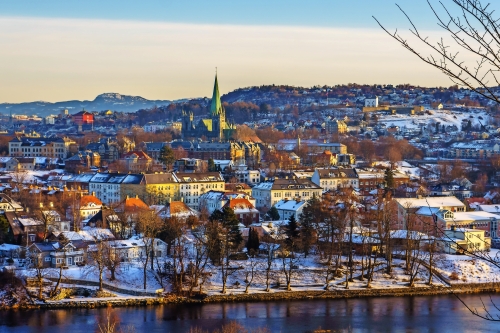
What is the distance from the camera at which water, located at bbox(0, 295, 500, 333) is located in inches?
323

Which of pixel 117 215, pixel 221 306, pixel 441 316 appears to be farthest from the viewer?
pixel 117 215

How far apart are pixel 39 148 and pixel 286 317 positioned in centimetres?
2108

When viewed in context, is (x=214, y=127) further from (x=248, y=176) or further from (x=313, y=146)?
(x=248, y=176)

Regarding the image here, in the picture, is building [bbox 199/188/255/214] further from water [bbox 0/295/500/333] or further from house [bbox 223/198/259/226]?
water [bbox 0/295/500/333]

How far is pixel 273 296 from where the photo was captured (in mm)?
9930

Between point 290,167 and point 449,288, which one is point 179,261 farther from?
point 290,167

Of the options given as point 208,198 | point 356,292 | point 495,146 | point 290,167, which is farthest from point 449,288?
point 495,146

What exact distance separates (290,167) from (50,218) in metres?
13.6

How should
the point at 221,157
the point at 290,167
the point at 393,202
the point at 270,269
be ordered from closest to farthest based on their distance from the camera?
the point at 270,269 → the point at 393,202 → the point at 290,167 → the point at 221,157

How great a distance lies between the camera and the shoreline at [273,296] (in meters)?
9.30

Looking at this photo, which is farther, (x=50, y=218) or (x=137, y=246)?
(x=50, y=218)

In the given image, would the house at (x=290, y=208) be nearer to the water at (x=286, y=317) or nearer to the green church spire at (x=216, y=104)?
the water at (x=286, y=317)

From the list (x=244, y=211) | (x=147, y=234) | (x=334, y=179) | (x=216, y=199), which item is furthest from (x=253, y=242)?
(x=334, y=179)

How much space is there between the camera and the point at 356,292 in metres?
10.2
